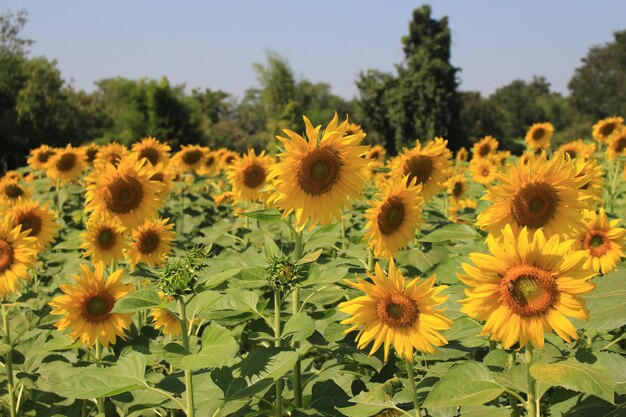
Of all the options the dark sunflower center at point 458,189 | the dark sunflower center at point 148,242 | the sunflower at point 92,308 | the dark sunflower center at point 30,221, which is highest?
the dark sunflower center at point 458,189

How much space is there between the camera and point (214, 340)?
6.54 ft

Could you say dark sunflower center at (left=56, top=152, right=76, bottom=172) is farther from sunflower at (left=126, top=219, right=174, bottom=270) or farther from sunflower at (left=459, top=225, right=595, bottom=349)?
sunflower at (left=459, top=225, right=595, bottom=349)

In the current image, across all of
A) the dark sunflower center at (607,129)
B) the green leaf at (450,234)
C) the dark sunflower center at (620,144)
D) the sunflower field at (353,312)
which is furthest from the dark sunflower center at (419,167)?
the dark sunflower center at (607,129)

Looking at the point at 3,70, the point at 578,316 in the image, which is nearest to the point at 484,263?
the point at 578,316

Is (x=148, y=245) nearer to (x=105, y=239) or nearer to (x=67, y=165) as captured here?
(x=105, y=239)

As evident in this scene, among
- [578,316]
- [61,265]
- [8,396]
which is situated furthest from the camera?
[61,265]

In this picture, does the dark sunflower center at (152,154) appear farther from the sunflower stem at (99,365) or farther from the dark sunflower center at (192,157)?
the sunflower stem at (99,365)

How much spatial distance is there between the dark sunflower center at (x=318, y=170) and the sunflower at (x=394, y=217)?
1.44 ft

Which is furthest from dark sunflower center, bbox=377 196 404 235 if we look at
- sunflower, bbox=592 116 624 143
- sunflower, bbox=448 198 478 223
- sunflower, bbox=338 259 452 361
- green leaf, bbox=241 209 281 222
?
sunflower, bbox=592 116 624 143

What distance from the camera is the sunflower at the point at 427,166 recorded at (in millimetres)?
4246

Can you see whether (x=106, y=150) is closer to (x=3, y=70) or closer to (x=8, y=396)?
(x=8, y=396)

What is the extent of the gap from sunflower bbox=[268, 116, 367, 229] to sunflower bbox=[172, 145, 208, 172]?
4.89m

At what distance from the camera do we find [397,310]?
1979 mm

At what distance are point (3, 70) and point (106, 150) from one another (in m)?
31.1
